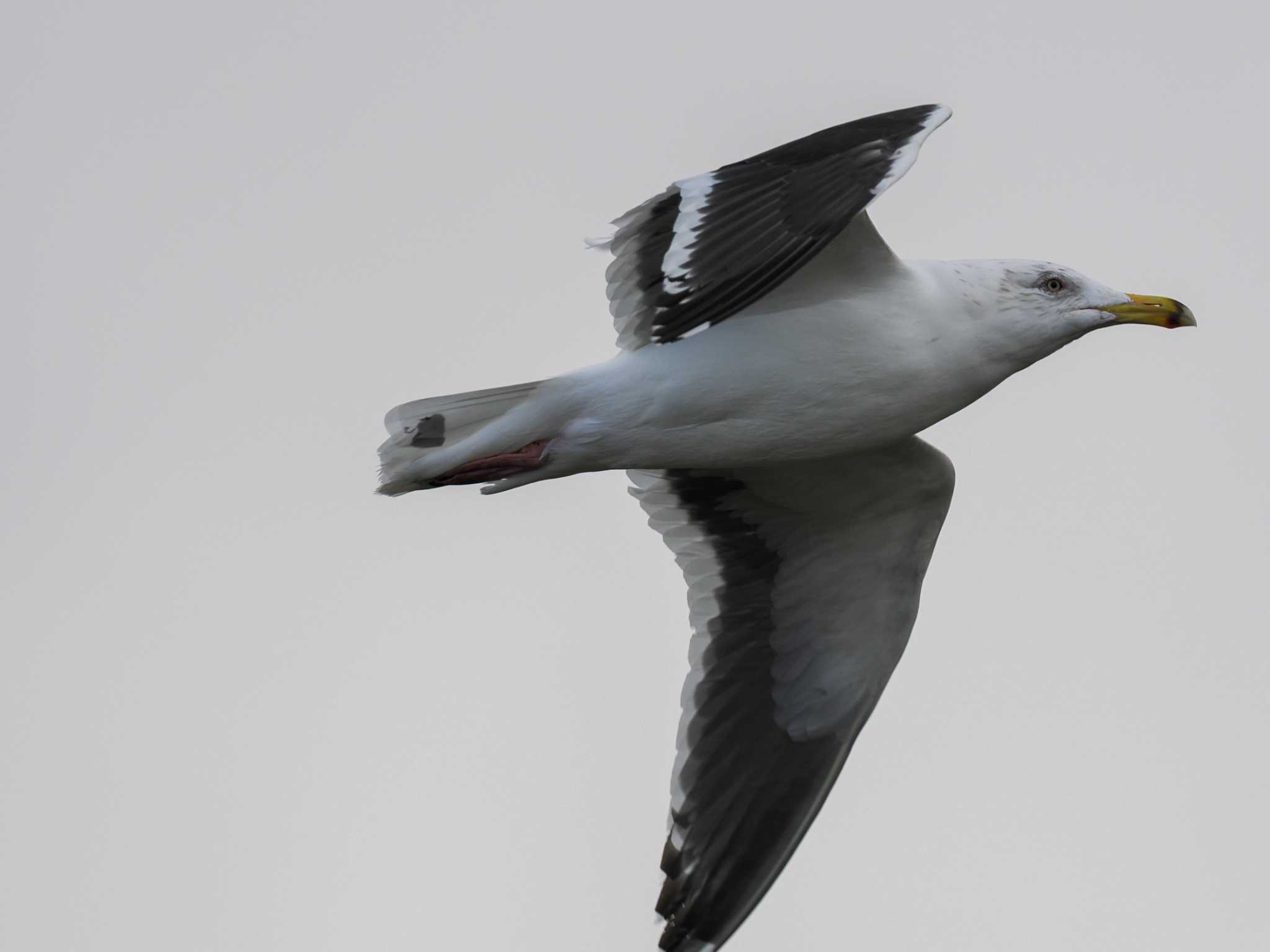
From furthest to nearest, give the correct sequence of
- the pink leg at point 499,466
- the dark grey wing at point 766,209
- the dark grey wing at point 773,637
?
1. the dark grey wing at point 773,637
2. the pink leg at point 499,466
3. the dark grey wing at point 766,209

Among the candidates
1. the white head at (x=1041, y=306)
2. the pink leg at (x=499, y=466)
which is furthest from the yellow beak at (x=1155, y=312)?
the pink leg at (x=499, y=466)

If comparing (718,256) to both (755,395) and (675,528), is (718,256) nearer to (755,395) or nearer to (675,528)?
(755,395)

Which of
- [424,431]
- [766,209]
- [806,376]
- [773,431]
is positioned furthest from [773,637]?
[766,209]

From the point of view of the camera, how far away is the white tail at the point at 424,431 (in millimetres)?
7645

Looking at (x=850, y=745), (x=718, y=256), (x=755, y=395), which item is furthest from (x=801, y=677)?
(x=718, y=256)

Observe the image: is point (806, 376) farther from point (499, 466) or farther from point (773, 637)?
point (773, 637)

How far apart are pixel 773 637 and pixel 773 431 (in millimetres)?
1387

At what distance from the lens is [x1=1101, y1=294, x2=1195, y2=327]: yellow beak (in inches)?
302

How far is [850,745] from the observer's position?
843cm

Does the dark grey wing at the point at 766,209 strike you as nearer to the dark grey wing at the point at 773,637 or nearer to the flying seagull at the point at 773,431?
the flying seagull at the point at 773,431

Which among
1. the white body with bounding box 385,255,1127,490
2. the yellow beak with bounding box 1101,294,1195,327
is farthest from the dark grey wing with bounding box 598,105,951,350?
the yellow beak with bounding box 1101,294,1195,327

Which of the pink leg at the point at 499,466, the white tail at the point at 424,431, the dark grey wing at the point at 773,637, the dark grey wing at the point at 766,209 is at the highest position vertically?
the dark grey wing at the point at 766,209

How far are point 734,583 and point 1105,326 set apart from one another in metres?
1.92

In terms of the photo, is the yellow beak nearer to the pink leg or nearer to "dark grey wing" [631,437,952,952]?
"dark grey wing" [631,437,952,952]
